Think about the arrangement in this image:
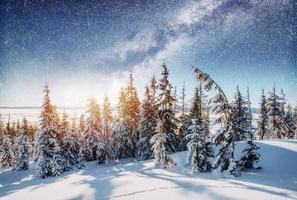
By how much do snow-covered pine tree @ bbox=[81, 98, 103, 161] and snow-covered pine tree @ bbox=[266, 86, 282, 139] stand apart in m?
34.0

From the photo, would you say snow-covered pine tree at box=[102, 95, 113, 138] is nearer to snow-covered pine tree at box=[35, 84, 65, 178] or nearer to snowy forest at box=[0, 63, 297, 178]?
snowy forest at box=[0, 63, 297, 178]

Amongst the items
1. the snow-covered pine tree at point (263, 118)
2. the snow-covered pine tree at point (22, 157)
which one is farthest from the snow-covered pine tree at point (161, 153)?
the snow-covered pine tree at point (263, 118)

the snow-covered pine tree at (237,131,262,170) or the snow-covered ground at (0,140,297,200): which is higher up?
the snow-covered pine tree at (237,131,262,170)

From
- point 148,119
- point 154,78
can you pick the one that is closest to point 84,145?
point 148,119

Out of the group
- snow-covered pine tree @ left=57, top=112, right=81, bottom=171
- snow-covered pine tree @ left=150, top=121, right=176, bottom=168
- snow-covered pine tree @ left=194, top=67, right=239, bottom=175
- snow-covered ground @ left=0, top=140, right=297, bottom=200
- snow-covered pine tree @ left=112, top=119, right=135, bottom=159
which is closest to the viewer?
snow-covered ground @ left=0, top=140, right=297, bottom=200

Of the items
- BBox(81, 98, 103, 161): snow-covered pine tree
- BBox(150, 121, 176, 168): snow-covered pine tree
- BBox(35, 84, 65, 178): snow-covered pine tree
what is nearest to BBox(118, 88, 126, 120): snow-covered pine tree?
BBox(81, 98, 103, 161): snow-covered pine tree

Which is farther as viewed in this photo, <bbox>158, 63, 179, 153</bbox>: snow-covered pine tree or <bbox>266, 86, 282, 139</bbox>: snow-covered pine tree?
<bbox>266, 86, 282, 139</bbox>: snow-covered pine tree

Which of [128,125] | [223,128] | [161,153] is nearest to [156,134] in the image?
[161,153]

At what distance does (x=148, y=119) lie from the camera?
39500 mm

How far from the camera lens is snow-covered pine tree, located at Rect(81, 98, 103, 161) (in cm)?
4431

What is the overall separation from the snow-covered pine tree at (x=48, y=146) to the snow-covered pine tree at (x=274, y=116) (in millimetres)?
40326

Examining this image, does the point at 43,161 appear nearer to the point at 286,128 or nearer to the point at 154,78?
the point at 154,78

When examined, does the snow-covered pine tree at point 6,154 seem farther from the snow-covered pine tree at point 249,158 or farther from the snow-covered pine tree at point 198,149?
the snow-covered pine tree at point 249,158

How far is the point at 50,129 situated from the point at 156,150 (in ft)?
59.0
